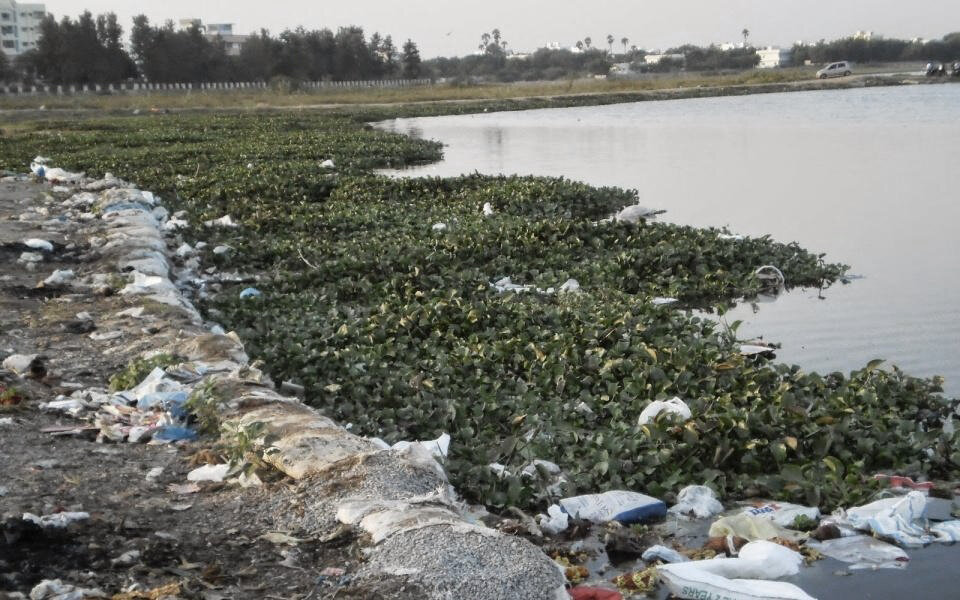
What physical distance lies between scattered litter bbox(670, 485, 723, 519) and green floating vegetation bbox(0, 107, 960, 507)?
101 mm

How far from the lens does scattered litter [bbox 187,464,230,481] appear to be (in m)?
4.29

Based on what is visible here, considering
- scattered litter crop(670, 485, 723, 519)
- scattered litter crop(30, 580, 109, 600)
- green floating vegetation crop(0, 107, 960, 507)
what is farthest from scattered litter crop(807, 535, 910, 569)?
scattered litter crop(30, 580, 109, 600)

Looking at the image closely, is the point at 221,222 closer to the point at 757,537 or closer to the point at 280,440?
the point at 280,440

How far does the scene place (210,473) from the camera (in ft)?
14.2

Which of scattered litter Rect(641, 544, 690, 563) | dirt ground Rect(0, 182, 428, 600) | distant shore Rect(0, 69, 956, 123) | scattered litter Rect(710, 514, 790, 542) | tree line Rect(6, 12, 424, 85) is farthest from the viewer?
tree line Rect(6, 12, 424, 85)

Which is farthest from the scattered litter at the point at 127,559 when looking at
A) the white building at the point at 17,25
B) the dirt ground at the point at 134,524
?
the white building at the point at 17,25

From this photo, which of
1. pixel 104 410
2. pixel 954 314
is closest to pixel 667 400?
pixel 104 410

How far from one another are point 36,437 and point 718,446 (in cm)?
311

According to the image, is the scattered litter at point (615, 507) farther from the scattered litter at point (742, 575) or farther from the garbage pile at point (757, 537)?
the scattered litter at point (742, 575)

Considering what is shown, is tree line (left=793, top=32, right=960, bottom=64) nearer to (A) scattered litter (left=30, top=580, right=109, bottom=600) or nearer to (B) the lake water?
(B) the lake water

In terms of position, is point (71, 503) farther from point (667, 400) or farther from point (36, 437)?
point (667, 400)

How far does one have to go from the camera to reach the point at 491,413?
18.3ft

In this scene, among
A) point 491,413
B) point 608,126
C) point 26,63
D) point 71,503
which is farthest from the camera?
point 26,63

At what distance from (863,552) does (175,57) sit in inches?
2615
